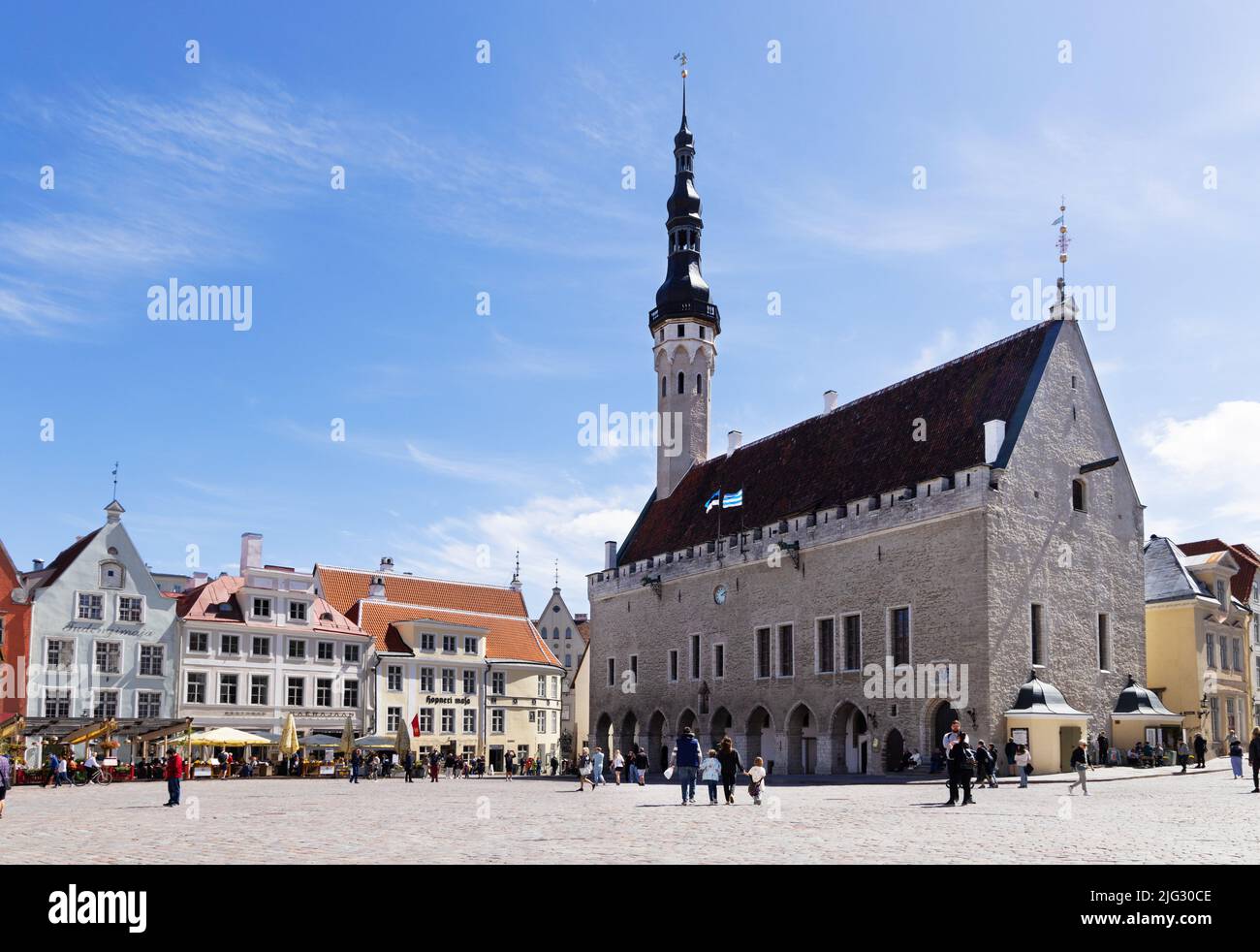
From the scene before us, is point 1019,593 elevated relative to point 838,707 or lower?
elevated

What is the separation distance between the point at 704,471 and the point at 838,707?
1805cm

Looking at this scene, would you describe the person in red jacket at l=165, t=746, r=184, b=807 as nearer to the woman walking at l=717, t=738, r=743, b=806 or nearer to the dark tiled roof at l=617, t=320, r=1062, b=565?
the woman walking at l=717, t=738, r=743, b=806

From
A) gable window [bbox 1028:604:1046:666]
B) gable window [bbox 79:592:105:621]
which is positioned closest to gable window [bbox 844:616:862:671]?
gable window [bbox 1028:604:1046:666]

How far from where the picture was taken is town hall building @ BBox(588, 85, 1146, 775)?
3634 cm

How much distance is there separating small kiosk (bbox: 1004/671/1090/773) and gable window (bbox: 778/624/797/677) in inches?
369

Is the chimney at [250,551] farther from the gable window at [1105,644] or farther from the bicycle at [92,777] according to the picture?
the gable window at [1105,644]

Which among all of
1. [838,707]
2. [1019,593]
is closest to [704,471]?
[838,707]

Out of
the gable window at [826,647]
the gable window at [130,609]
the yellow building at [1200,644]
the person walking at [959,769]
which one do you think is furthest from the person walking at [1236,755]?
the gable window at [130,609]

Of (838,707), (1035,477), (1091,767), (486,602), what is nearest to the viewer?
(1091,767)

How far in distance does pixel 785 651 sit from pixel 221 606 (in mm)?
23290

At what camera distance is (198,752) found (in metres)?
47.9

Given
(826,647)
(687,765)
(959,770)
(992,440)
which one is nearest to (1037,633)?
(992,440)
